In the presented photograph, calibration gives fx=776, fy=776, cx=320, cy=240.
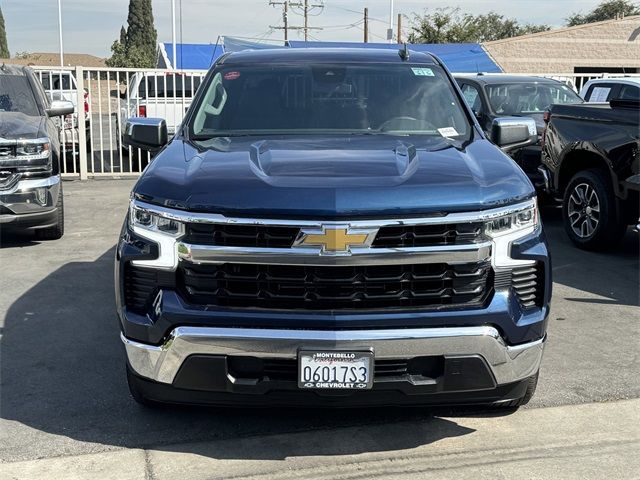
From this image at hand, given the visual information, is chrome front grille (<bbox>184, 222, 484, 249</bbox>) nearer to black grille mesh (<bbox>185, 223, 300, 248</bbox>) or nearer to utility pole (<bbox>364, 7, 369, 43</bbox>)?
black grille mesh (<bbox>185, 223, 300, 248</bbox>)

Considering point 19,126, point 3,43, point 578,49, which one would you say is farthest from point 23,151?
point 3,43

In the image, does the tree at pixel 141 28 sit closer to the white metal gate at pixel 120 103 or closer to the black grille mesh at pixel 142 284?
the white metal gate at pixel 120 103

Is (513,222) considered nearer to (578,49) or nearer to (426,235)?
(426,235)

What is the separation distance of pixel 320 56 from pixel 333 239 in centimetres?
228

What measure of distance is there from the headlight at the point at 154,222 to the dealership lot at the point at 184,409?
42.6 inches

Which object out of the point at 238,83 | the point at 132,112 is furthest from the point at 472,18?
the point at 238,83

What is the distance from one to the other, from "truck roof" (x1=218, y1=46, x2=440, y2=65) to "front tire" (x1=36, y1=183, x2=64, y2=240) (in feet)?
11.9

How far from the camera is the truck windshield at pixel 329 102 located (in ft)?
15.1

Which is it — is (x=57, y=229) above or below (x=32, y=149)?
below

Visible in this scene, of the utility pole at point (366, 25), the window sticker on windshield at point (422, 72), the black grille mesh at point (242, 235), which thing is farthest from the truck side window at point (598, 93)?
the utility pole at point (366, 25)

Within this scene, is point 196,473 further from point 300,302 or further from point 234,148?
point 234,148

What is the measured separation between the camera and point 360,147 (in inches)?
160

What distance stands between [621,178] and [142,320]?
17.9ft

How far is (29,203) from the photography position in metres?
7.67
